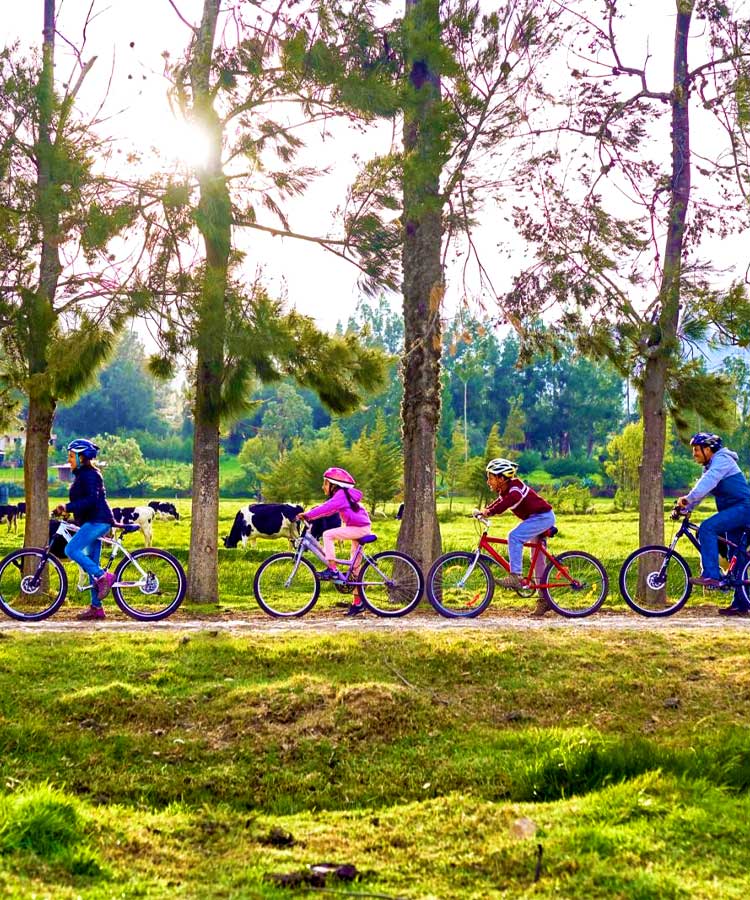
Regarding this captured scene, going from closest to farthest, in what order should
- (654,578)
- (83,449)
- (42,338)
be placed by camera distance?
(83,449)
(654,578)
(42,338)

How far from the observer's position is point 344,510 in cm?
1184

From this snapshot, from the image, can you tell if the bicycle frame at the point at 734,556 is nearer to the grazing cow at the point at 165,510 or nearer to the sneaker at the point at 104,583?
the sneaker at the point at 104,583

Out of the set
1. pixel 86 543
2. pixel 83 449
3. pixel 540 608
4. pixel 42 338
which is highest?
pixel 42 338

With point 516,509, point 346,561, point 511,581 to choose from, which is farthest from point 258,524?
point 516,509

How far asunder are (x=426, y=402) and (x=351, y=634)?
16.4ft

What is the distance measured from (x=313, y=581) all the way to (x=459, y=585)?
1786 mm

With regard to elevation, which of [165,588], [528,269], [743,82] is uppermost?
[743,82]

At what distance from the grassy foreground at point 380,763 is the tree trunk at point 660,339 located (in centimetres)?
464

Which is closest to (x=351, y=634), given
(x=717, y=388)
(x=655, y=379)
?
(x=655, y=379)

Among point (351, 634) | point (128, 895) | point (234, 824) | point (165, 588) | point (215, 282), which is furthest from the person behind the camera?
point (215, 282)

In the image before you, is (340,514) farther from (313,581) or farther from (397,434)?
(397,434)

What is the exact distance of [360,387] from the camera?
16.0 m

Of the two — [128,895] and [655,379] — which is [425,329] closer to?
[655,379]

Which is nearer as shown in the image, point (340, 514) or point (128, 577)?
point (340, 514)
